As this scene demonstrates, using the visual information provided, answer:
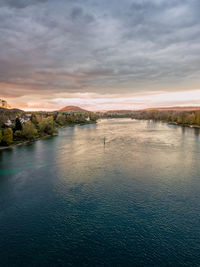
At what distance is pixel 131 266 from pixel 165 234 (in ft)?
11.5

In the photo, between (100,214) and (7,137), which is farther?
(7,137)

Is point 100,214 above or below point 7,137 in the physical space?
below

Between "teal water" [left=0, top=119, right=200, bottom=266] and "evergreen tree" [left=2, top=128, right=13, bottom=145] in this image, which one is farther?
"evergreen tree" [left=2, top=128, right=13, bottom=145]

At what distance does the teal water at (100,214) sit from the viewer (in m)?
10.5

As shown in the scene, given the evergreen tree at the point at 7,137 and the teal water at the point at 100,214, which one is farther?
the evergreen tree at the point at 7,137

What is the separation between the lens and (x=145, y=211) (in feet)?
47.9

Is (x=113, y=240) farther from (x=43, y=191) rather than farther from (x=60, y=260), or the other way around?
(x=43, y=191)

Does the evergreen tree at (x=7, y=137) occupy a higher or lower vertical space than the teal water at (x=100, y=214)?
higher

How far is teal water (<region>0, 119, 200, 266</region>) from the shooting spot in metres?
10.5

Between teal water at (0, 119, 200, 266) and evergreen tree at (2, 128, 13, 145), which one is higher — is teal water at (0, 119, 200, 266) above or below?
below

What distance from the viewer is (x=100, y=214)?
561 inches

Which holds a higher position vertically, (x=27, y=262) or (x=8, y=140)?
(x=8, y=140)

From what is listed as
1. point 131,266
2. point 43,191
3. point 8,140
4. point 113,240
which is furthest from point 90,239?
point 8,140

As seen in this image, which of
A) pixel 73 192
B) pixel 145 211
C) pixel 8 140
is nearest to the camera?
pixel 145 211
